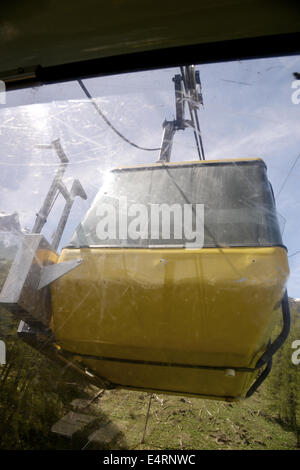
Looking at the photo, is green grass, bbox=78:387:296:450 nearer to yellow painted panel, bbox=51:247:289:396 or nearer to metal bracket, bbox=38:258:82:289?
yellow painted panel, bbox=51:247:289:396

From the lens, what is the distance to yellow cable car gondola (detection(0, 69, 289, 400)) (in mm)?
1236

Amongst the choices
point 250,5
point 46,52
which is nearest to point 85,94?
point 46,52

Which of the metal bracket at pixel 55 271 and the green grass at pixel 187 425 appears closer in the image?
the metal bracket at pixel 55 271

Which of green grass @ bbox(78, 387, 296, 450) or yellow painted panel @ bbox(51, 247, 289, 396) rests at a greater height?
yellow painted panel @ bbox(51, 247, 289, 396)

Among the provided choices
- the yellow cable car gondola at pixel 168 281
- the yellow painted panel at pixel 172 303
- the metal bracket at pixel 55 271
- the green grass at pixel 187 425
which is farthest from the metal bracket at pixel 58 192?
the green grass at pixel 187 425

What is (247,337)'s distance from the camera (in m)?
1.25

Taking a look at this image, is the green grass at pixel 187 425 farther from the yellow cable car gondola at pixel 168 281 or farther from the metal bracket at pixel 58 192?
the metal bracket at pixel 58 192

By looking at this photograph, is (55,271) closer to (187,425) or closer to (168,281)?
(168,281)

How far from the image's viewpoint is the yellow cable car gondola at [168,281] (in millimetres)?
1236

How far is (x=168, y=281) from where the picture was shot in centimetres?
125

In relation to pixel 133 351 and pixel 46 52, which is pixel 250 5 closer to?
pixel 46 52

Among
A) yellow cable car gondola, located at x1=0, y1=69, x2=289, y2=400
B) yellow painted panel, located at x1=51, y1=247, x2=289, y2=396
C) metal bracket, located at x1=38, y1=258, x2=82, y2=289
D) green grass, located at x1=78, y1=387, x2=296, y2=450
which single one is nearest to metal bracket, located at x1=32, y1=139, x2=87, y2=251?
yellow cable car gondola, located at x1=0, y1=69, x2=289, y2=400

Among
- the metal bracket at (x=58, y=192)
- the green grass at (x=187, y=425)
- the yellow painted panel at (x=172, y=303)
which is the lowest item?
the green grass at (x=187, y=425)
